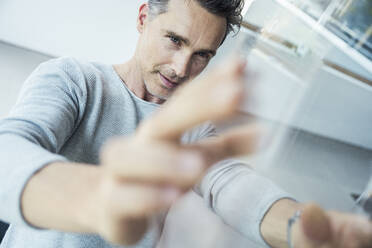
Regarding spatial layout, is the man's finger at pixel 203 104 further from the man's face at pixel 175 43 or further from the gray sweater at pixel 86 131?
the man's face at pixel 175 43

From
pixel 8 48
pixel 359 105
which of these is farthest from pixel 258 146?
pixel 359 105

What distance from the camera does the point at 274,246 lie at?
410mm

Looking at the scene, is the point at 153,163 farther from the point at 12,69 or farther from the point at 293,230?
the point at 12,69

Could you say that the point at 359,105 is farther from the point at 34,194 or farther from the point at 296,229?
the point at 34,194

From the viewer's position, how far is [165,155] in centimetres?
14

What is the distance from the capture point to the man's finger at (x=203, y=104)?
12cm

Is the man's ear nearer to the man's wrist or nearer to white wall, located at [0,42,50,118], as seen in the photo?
the man's wrist

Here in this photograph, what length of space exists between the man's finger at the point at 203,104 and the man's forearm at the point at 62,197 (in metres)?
0.08

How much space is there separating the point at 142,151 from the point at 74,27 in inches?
53.5

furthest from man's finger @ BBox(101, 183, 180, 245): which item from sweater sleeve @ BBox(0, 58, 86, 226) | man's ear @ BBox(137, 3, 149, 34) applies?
man's ear @ BBox(137, 3, 149, 34)

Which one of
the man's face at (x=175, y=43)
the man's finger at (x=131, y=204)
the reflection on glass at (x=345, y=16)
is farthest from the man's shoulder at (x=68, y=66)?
the reflection on glass at (x=345, y=16)

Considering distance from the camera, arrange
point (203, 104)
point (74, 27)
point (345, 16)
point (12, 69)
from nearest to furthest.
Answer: point (203, 104) < point (345, 16) < point (12, 69) < point (74, 27)

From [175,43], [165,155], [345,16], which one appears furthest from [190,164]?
[345,16]

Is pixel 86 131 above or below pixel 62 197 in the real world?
below
